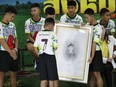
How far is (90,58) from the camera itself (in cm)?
887

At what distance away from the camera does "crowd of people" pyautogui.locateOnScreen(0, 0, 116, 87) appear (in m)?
8.33

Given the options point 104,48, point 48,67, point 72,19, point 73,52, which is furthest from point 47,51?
point 72,19

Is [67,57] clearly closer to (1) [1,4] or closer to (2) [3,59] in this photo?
(2) [3,59]

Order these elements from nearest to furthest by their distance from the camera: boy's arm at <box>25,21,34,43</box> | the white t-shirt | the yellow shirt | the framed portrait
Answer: the white t-shirt
the framed portrait
the yellow shirt
boy's arm at <box>25,21,34,43</box>

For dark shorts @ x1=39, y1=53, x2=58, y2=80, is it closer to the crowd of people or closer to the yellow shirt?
the crowd of people

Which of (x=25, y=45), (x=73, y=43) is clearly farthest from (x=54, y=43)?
(x=25, y=45)

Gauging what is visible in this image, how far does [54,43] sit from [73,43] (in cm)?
→ 85

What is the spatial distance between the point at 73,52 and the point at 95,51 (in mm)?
459

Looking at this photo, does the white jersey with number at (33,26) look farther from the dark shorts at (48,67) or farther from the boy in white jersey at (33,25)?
the dark shorts at (48,67)

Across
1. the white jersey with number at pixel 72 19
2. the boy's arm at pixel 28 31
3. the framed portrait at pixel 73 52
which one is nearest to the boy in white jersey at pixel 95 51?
the framed portrait at pixel 73 52

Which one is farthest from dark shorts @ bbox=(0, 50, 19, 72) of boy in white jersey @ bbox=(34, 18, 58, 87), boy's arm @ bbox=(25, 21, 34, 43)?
boy's arm @ bbox=(25, 21, 34, 43)

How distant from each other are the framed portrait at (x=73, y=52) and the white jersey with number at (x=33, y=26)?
21.4 inches

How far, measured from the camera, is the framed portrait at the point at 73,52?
899cm

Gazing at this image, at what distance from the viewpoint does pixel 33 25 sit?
965cm
